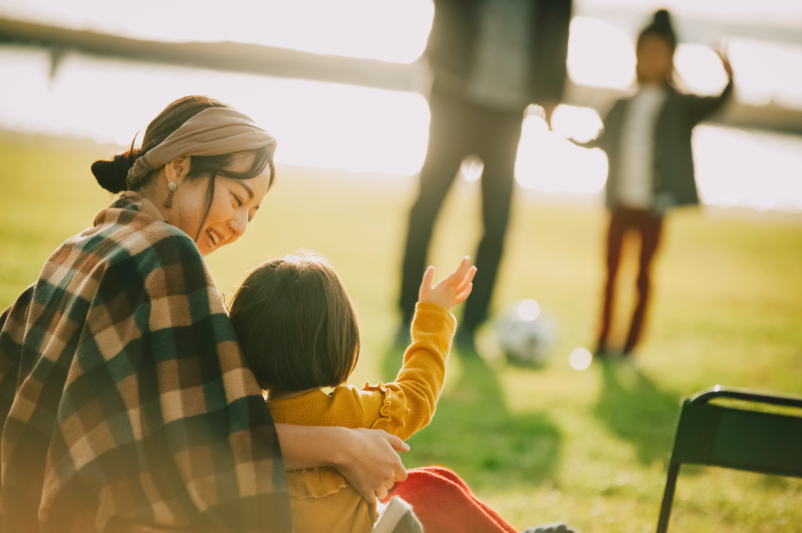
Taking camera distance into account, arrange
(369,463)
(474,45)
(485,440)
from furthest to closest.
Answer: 1. (474,45)
2. (485,440)
3. (369,463)

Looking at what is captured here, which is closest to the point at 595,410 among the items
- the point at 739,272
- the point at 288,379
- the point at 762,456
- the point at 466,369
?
the point at 466,369

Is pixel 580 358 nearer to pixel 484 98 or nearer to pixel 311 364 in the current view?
pixel 484 98

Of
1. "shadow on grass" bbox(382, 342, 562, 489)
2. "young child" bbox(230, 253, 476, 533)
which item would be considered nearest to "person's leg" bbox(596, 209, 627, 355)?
"shadow on grass" bbox(382, 342, 562, 489)

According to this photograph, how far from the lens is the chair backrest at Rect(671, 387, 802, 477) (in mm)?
1425

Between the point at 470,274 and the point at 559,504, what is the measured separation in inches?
46.8

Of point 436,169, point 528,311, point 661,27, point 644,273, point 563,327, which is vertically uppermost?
point 661,27

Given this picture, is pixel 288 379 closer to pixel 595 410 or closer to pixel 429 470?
pixel 429 470

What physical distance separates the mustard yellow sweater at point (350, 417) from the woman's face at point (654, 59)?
3713 mm

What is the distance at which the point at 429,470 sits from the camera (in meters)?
1.45

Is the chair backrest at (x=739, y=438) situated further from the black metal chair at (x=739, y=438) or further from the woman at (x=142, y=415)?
the woman at (x=142, y=415)

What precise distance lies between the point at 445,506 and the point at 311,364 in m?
0.45

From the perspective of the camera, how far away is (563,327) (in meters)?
4.96

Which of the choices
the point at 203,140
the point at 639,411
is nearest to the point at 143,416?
the point at 203,140

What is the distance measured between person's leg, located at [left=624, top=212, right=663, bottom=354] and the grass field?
184mm
